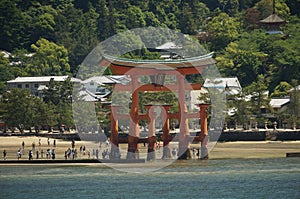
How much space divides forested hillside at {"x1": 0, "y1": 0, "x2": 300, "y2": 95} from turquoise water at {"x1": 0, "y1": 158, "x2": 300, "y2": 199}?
41.2 metres

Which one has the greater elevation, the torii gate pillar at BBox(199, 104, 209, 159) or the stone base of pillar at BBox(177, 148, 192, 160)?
the torii gate pillar at BBox(199, 104, 209, 159)

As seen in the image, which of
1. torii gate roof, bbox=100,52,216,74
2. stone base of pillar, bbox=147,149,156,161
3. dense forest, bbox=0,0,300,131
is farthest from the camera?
dense forest, bbox=0,0,300,131

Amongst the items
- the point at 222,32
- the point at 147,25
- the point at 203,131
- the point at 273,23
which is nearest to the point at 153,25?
the point at 147,25

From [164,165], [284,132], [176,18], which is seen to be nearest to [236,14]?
[176,18]

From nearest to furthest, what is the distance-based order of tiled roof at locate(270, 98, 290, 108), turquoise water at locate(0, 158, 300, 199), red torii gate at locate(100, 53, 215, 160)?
turquoise water at locate(0, 158, 300, 199)
red torii gate at locate(100, 53, 215, 160)
tiled roof at locate(270, 98, 290, 108)

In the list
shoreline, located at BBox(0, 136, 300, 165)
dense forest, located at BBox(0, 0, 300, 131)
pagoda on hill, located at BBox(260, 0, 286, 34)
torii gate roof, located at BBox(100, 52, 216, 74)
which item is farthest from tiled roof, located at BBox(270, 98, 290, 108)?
torii gate roof, located at BBox(100, 52, 216, 74)

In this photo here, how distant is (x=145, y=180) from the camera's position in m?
60.7

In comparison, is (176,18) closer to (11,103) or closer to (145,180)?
(11,103)

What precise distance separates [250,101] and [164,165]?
2854 centimetres

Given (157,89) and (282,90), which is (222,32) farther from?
(157,89)

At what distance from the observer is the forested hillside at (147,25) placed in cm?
11250

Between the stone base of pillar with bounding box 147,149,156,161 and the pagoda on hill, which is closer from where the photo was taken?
the stone base of pillar with bounding box 147,149,156,161

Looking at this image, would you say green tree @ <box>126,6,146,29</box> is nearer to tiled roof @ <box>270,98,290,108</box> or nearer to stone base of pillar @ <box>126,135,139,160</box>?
tiled roof @ <box>270,98,290,108</box>

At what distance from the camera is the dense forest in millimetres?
112250
